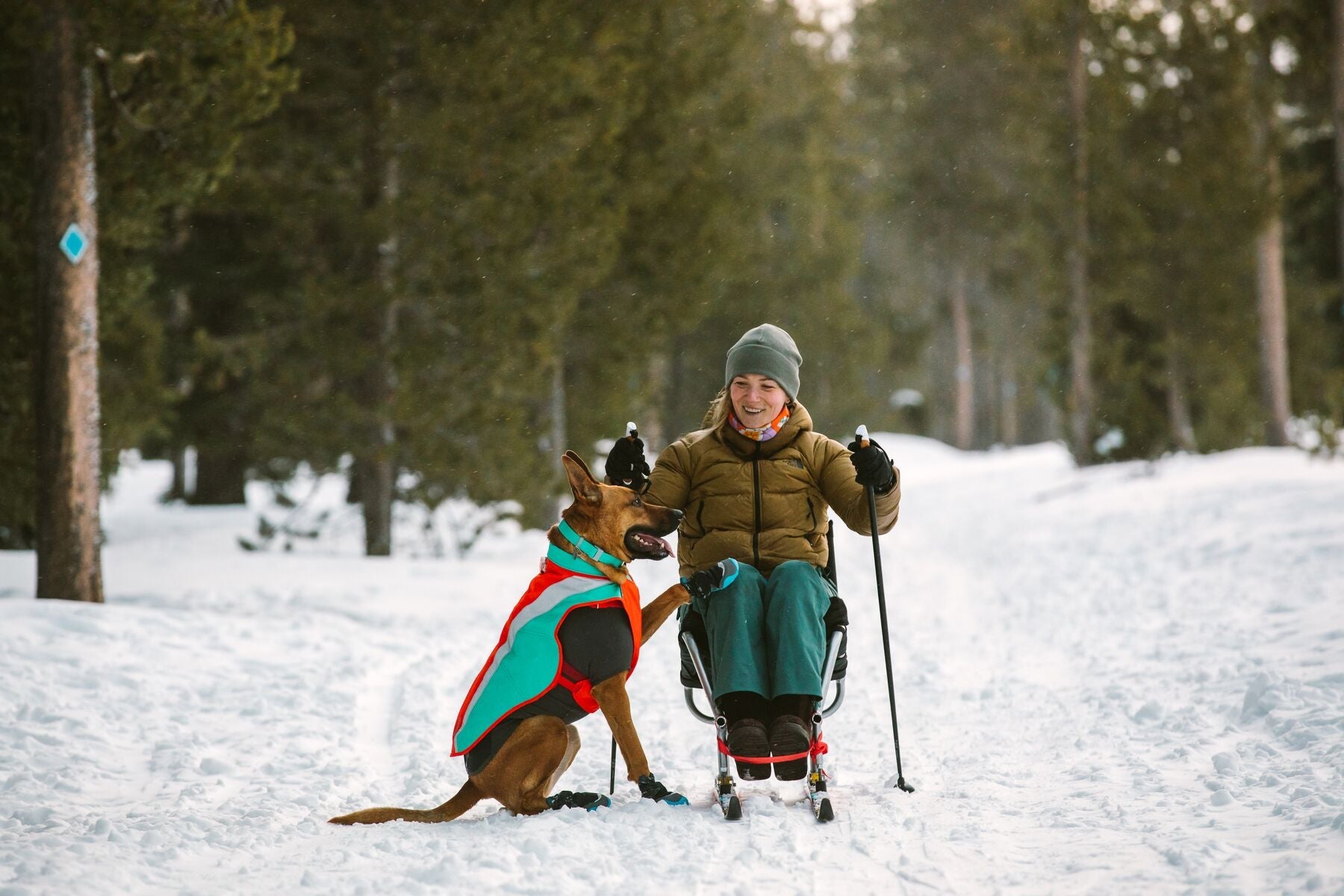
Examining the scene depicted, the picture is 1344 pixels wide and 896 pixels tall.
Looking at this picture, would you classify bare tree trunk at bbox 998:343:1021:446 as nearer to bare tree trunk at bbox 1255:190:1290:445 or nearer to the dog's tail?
bare tree trunk at bbox 1255:190:1290:445

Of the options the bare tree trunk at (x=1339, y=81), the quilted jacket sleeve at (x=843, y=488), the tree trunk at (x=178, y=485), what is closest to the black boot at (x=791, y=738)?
the quilted jacket sleeve at (x=843, y=488)

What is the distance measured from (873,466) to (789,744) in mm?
1153

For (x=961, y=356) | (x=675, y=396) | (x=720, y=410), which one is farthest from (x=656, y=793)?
(x=961, y=356)

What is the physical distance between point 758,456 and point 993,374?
161ft

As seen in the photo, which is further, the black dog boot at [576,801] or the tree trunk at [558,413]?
the tree trunk at [558,413]

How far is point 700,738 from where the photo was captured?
19.5ft

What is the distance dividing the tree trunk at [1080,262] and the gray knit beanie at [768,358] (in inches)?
739

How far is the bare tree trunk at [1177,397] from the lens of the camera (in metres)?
19.8

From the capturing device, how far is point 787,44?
33.3 metres

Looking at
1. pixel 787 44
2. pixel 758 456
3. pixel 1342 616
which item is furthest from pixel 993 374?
pixel 758 456

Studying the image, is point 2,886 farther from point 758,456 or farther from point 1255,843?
point 1255,843

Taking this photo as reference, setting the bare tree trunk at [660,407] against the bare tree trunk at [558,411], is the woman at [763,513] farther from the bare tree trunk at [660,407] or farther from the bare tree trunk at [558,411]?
the bare tree trunk at [660,407]

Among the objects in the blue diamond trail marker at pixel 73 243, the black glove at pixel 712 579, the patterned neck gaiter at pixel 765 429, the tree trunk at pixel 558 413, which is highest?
the blue diamond trail marker at pixel 73 243

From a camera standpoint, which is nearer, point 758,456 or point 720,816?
point 720,816
